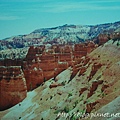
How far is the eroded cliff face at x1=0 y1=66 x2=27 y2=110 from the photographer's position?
50.4 meters

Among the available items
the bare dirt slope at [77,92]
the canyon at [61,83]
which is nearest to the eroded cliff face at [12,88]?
the canyon at [61,83]

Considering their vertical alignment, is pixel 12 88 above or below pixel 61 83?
below

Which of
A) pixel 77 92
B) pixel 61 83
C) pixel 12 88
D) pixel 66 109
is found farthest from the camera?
pixel 12 88

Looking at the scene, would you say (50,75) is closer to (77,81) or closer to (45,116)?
(77,81)

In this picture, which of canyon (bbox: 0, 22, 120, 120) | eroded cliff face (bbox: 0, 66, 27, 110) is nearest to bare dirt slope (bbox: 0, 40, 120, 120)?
canyon (bbox: 0, 22, 120, 120)

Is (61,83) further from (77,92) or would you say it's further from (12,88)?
(77,92)

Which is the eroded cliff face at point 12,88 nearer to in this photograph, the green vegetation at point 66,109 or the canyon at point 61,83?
the canyon at point 61,83

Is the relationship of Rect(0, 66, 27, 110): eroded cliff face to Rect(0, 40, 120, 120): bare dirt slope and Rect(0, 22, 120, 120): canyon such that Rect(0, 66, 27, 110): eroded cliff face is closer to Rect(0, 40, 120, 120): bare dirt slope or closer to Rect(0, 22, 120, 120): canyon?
Rect(0, 22, 120, 120): canyon

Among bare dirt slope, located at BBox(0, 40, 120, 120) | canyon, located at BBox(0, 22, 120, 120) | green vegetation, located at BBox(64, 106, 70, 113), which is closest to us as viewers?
bare dirt slope, located at BBox(0, 40, 120, 120)

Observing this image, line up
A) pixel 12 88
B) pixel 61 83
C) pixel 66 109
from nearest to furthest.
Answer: pixel 66 109 → pixel 61 83 → pixel 12 88

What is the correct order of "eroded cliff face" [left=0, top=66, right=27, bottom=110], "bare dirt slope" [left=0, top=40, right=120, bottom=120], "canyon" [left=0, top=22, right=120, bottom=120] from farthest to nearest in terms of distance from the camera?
"eroded cliff face" [left=0, top=66, right=27, bottom=110]
"canyon" [left=0, top=22, right=120, bottom=120]
"bare dirt slope" [left=0, top=40, right=120, bottom=120]

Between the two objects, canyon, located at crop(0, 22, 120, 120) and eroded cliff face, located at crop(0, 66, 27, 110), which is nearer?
canyon, located at crop(0, 22, 120, 120)

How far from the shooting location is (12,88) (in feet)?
166

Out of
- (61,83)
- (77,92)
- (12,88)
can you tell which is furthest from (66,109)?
(12,88)
